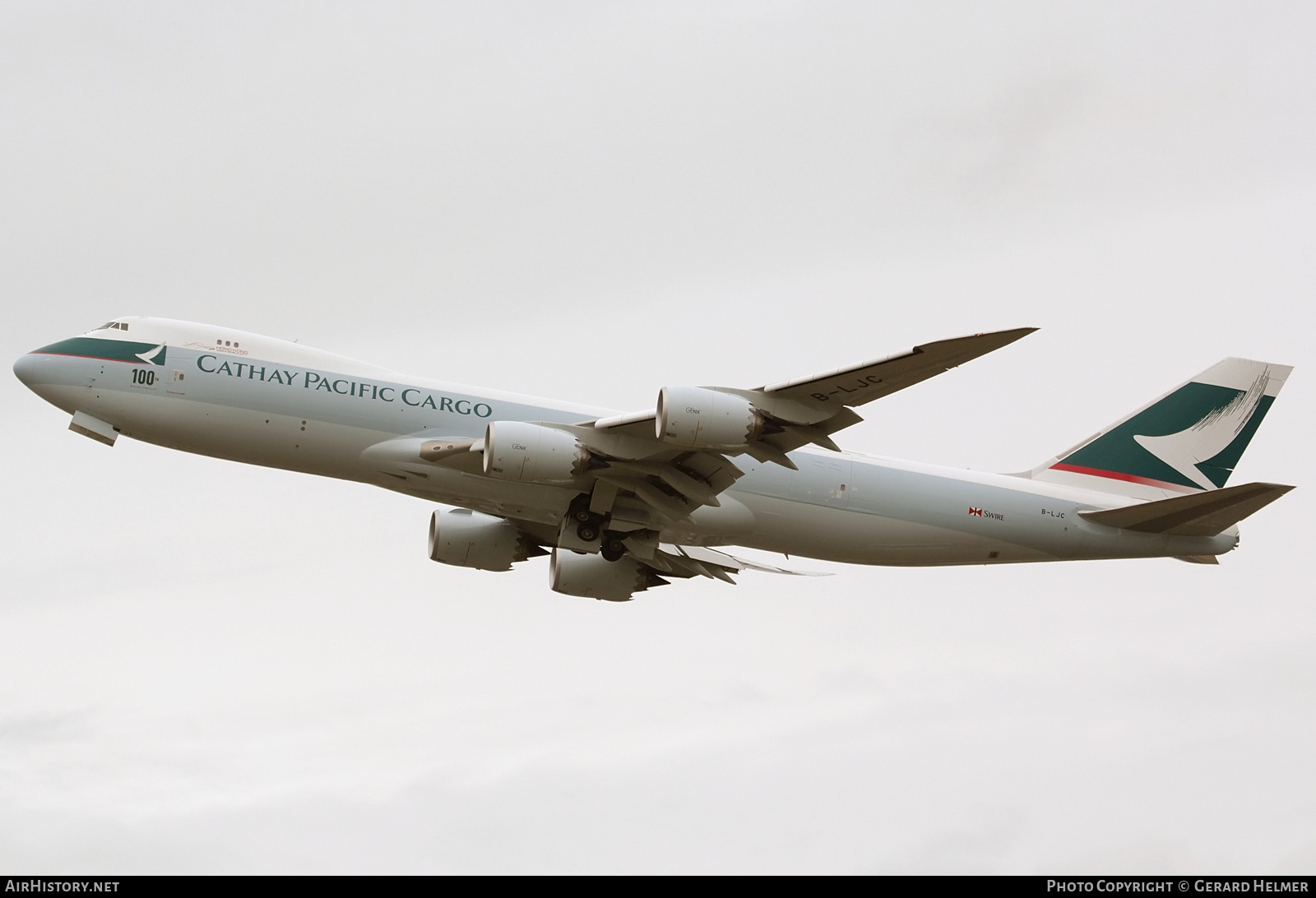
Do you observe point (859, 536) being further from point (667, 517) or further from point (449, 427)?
point (449, 427)

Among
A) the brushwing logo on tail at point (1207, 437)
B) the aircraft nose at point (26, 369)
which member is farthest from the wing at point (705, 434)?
the brushwing logo on tail at point (1207, 437)

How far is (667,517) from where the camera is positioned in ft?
109

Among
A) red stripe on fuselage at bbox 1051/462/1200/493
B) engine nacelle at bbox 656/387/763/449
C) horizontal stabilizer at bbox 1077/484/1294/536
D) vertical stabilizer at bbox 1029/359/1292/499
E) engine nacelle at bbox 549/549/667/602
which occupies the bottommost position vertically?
engine nacelle at bbox 549/549/667/602

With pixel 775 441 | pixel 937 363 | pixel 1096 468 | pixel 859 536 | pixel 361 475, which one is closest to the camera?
pixel 937 363

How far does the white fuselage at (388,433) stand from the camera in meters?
31.3

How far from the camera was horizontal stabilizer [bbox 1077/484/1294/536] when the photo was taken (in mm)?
33562

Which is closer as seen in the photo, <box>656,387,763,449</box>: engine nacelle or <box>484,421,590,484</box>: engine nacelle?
<box>656,387,763,449</box>: engine nacelle

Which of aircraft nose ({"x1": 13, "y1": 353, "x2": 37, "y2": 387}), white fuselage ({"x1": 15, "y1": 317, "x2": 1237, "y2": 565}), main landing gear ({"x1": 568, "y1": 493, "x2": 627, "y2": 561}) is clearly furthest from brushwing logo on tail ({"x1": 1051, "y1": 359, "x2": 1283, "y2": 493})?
aircraft nose ({"x1": 13, "y1": 353, "x2": 37, "y2": 387})

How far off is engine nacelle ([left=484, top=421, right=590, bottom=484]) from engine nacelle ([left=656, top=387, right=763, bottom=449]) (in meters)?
2.70

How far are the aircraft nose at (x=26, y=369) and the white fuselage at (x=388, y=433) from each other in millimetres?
45

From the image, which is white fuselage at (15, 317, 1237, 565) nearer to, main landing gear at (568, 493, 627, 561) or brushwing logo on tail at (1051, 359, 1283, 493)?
main landing gear at (568, 493, 627, 561)

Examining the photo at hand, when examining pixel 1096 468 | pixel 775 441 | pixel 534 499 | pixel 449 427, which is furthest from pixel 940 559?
pixel 449 427

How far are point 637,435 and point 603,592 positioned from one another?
352 inches

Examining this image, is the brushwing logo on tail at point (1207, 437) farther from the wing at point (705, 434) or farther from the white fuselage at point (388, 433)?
the wing at point (705, 434)
